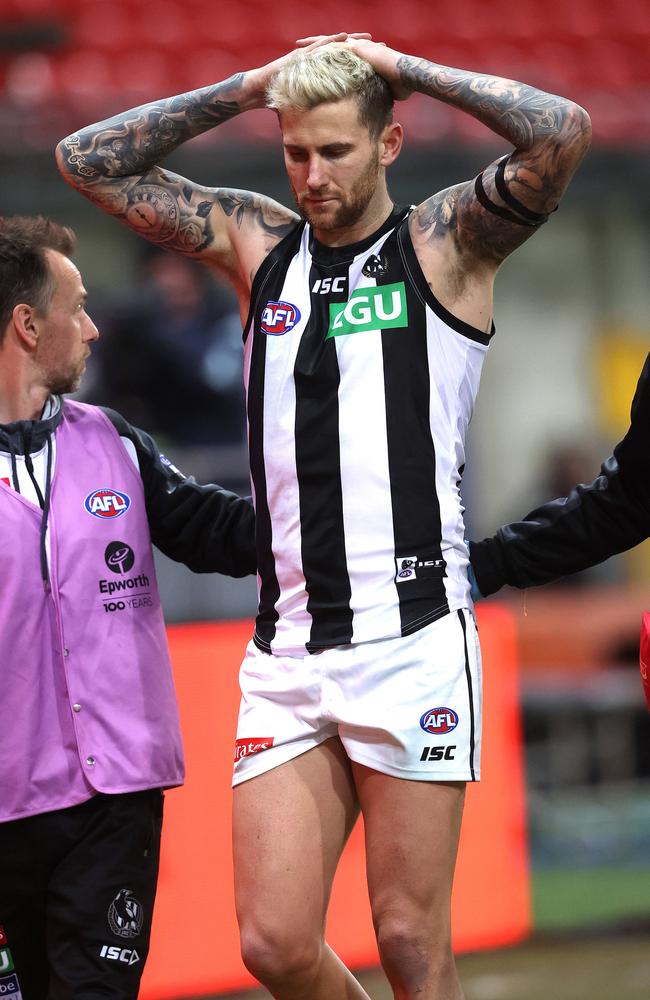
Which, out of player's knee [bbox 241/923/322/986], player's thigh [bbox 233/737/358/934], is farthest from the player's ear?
player's knee [bbox 241/923/322/986]

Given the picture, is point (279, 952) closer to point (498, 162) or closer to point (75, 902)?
point (75, 902)

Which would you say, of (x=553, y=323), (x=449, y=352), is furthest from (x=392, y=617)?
(x=553, y=323)

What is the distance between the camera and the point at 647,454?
3.40 meters

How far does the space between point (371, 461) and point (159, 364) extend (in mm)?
3976

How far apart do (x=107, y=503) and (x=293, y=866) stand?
1011 millimetres

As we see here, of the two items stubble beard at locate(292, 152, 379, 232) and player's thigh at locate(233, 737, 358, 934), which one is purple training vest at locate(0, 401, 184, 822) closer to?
player's thigh at locate(233, 737, 358, 934)

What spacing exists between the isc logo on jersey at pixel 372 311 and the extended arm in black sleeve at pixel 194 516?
0.65m

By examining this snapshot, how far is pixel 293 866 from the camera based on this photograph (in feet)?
9.91

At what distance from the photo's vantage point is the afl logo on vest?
11.2ft

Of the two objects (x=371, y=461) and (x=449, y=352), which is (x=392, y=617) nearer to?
(x=371, y=461)

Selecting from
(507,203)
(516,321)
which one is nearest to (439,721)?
(507,203)

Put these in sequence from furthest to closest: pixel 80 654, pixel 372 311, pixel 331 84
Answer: pixel 80 654 → pixel 372 311 → pixel 331 84

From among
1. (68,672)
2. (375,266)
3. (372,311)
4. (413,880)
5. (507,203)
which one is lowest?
(413,880)

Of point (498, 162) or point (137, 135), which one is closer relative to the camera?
point (498, 162)
